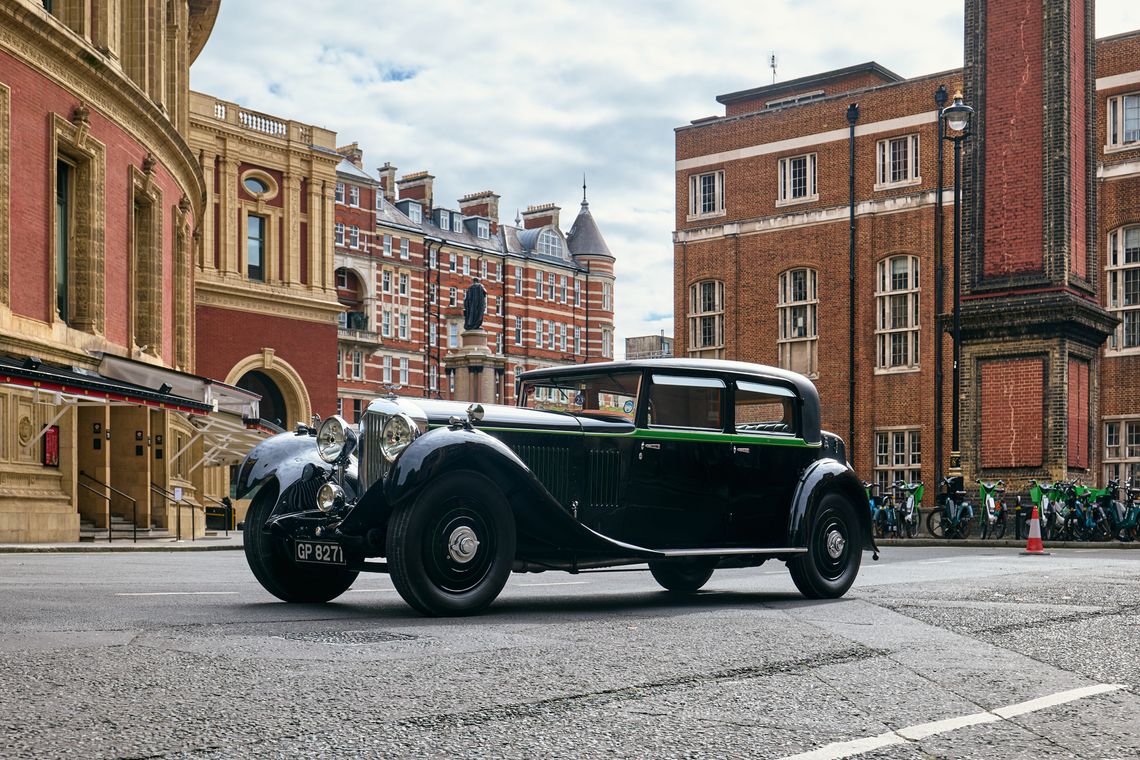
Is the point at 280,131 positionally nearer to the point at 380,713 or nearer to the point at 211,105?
the point at 211,105

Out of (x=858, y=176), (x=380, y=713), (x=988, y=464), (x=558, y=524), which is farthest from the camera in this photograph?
(x=858, y=176)

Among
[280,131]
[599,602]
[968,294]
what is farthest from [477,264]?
[599,602]

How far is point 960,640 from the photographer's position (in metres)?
7.09

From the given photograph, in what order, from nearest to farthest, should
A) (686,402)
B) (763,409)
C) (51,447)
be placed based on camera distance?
(686,402), (763,409), (51,447)

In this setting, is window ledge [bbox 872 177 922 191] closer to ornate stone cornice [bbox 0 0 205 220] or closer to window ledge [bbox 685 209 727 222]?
window ledge [bbox 685 209 727 222]

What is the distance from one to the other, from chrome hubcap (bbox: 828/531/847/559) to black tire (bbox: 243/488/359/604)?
12.0 ft

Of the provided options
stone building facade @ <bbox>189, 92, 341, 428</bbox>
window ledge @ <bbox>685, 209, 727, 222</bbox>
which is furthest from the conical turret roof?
window ledge @ <bbox>685, 209, 727, 222</bbox>

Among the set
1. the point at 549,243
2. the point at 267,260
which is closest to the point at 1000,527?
the point at 267,260

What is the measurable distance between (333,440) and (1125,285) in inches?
1257

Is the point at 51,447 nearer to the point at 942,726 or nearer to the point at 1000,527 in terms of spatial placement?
the point at 1000,527

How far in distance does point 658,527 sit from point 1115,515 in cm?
1868

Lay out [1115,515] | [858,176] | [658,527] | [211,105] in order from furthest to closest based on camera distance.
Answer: [211,105] < [858,176] < [1115,515] < [658,527]

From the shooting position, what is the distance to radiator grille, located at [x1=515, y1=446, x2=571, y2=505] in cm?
853

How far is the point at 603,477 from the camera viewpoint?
885 cm
